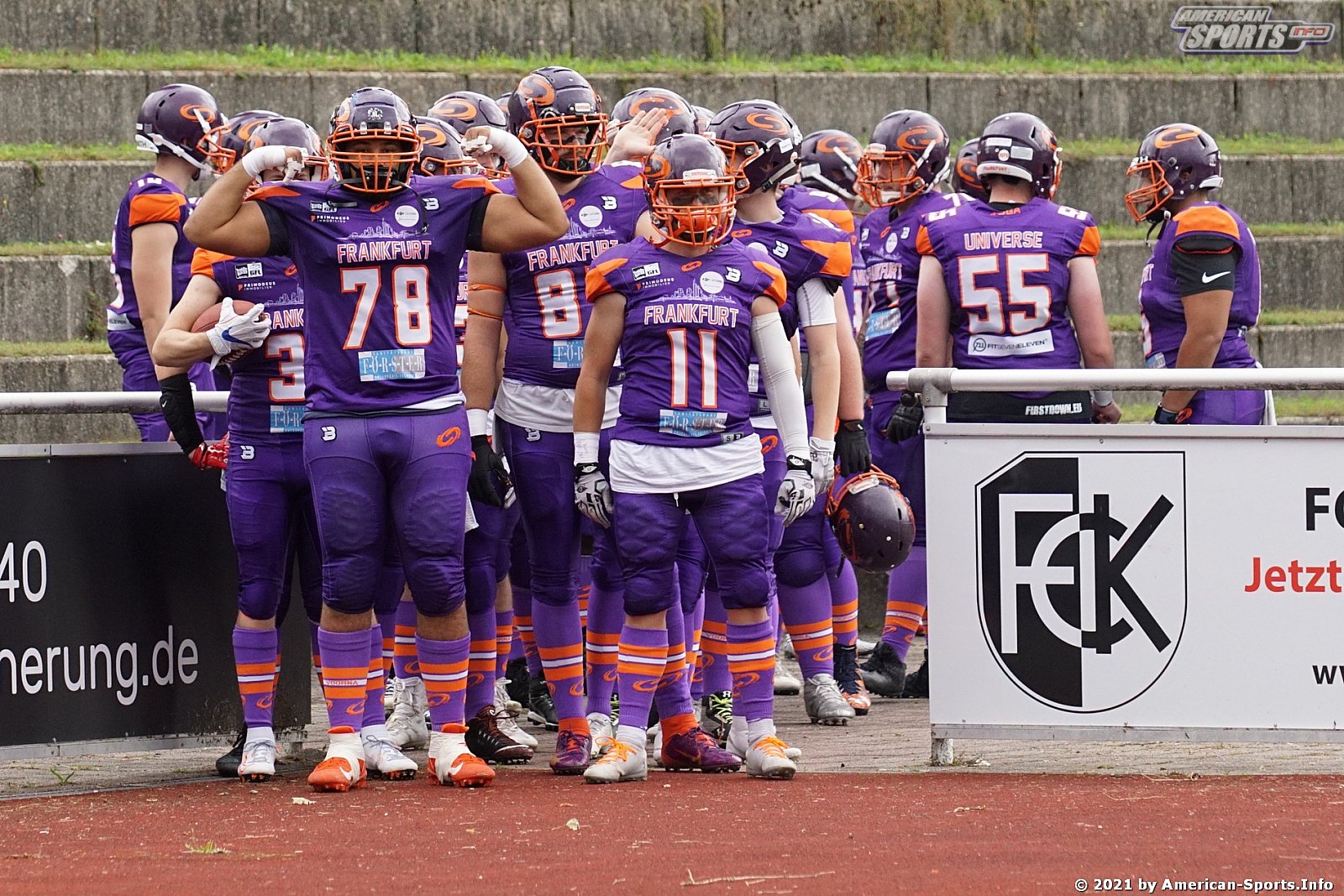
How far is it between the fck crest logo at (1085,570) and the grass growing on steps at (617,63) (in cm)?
849

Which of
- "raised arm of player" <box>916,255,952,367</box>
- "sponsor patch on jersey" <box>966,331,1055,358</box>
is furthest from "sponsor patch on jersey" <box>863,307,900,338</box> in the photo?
"sponsor patch on jersey" <box>966,331,1055,358</box>

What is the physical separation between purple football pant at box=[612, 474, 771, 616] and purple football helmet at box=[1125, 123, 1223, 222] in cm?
319

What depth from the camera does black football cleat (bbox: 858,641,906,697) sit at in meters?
9.25

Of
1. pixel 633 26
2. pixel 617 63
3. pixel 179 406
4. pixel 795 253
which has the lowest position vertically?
pixel 179 406

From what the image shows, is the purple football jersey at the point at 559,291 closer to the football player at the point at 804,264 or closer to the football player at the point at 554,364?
the football player at the point at 554,364

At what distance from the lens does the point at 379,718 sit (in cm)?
720

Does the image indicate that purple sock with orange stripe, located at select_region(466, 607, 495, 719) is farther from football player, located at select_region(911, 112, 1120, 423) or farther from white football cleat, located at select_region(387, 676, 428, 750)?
football player, located at select_region(911, 112, 1120, 423)

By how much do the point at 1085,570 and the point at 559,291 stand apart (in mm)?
1958

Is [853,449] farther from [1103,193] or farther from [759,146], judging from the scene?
[1103,193]

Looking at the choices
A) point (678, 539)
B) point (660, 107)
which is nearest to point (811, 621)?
point (678, 539)

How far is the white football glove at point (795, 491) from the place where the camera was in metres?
6.78

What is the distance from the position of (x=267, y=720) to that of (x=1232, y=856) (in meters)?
3.26

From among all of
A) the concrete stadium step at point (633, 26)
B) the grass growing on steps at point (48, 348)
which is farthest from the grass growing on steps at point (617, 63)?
the grass growing on steps at point (48, 348)

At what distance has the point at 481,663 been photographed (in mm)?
7559
